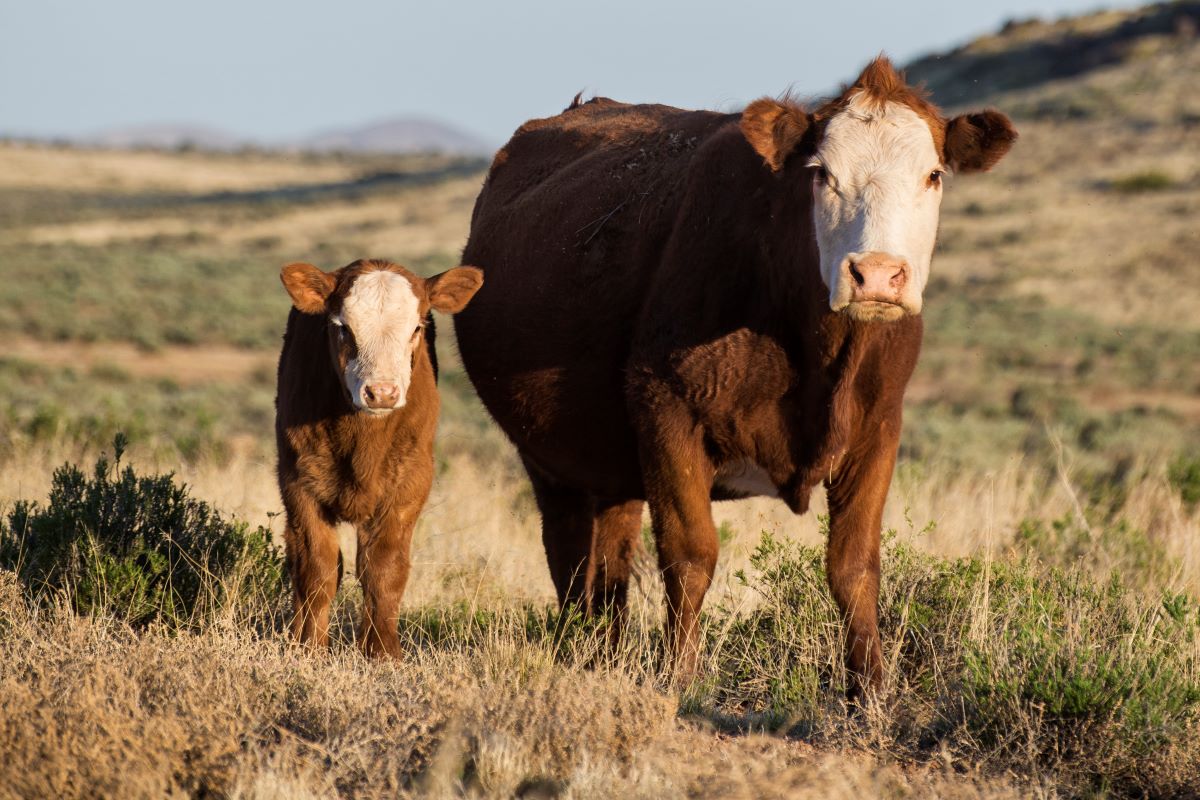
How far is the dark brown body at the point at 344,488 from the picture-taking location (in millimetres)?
6570

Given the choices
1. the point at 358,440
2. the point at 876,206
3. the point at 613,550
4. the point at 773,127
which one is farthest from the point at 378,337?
the point at 876,206

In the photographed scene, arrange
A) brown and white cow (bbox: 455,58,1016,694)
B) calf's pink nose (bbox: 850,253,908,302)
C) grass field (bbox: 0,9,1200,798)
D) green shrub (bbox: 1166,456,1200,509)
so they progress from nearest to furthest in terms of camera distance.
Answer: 1. grass field (bbox: 0,9,1200,798)
2. calf's pink nose (bbox: 850,253,908,302)
3. brown and white cow (bbox: 455,58,1016,694)
4. green shrub (bbox: 1166,456,1200,509)

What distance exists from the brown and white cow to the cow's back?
14mm

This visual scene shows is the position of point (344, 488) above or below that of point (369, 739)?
above

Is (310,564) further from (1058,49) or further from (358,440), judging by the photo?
(1058,49)

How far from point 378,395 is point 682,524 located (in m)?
1.46

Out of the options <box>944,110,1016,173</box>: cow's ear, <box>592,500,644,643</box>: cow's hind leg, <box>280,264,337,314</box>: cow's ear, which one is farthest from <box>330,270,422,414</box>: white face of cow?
<box>944,110,1016,173</box>: cow's ear

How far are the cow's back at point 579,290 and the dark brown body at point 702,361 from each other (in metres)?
0.01

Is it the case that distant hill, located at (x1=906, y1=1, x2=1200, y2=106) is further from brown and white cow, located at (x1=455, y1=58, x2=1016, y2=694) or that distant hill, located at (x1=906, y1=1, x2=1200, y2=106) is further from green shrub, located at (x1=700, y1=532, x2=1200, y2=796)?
brown and white cow, located at (x1=455, y1=58, x2=1016, y2=694)

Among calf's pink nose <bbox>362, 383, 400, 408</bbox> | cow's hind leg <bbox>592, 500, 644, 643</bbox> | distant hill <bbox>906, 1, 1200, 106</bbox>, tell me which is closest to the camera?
calf's pink nose <bbox>362, 383, 400, 408</bbox>

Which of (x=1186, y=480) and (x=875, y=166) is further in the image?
(x=1186, y=480)

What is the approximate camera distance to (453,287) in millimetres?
6918

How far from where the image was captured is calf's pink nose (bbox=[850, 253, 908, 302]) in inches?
195

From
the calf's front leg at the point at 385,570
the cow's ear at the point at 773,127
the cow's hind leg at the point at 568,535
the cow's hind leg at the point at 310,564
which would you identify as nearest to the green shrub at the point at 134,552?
the cow's hind leg at the point at 310,564
